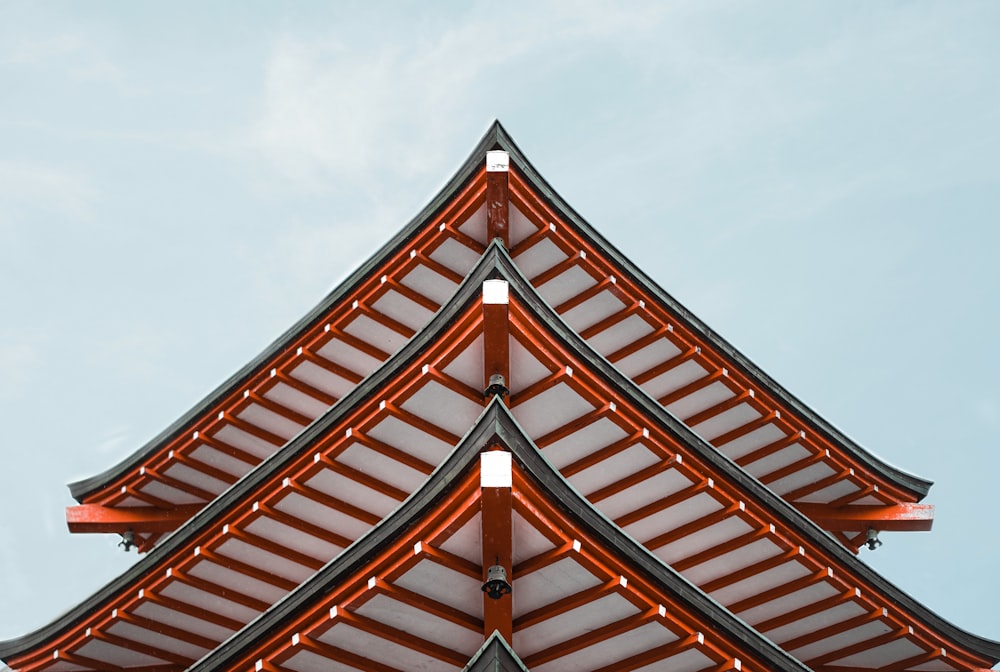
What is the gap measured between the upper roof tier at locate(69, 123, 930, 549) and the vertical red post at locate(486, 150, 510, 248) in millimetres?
134

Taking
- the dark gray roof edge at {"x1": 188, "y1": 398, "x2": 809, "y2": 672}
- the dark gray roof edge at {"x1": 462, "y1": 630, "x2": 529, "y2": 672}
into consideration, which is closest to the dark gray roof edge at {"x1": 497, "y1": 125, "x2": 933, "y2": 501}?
the dark gray roof edge at {"x1": 188, "y1": 398, "x2": 809, "y2": 672}

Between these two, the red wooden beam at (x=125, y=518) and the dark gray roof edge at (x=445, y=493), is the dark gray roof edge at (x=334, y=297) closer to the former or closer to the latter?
the red wooden beam at (x=125, y=518)

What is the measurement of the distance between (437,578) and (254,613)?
→ 5659mm

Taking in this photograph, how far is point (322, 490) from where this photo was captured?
15.2m

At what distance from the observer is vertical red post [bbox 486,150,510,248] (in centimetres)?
1744

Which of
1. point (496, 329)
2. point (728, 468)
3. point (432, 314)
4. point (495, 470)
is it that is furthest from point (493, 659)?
point (432, 314)

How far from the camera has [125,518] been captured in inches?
774

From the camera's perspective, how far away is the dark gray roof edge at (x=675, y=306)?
17.9 m

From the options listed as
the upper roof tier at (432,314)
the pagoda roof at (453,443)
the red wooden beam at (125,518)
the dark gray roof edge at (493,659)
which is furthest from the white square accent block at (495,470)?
the red wooden beam at (125,518)

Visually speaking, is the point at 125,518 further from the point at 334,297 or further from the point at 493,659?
the point at 493,659

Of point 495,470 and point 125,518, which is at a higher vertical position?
point 125,518

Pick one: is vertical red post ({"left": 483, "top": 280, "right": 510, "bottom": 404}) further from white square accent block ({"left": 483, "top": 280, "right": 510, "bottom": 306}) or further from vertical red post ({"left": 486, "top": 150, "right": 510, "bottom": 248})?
vertical red post ({"left": 486, "top": 150, "right": 510, "bottom": 248})

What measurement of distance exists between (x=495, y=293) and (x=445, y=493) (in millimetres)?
2832

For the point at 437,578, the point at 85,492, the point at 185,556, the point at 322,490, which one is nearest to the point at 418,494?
the point at 437,578
